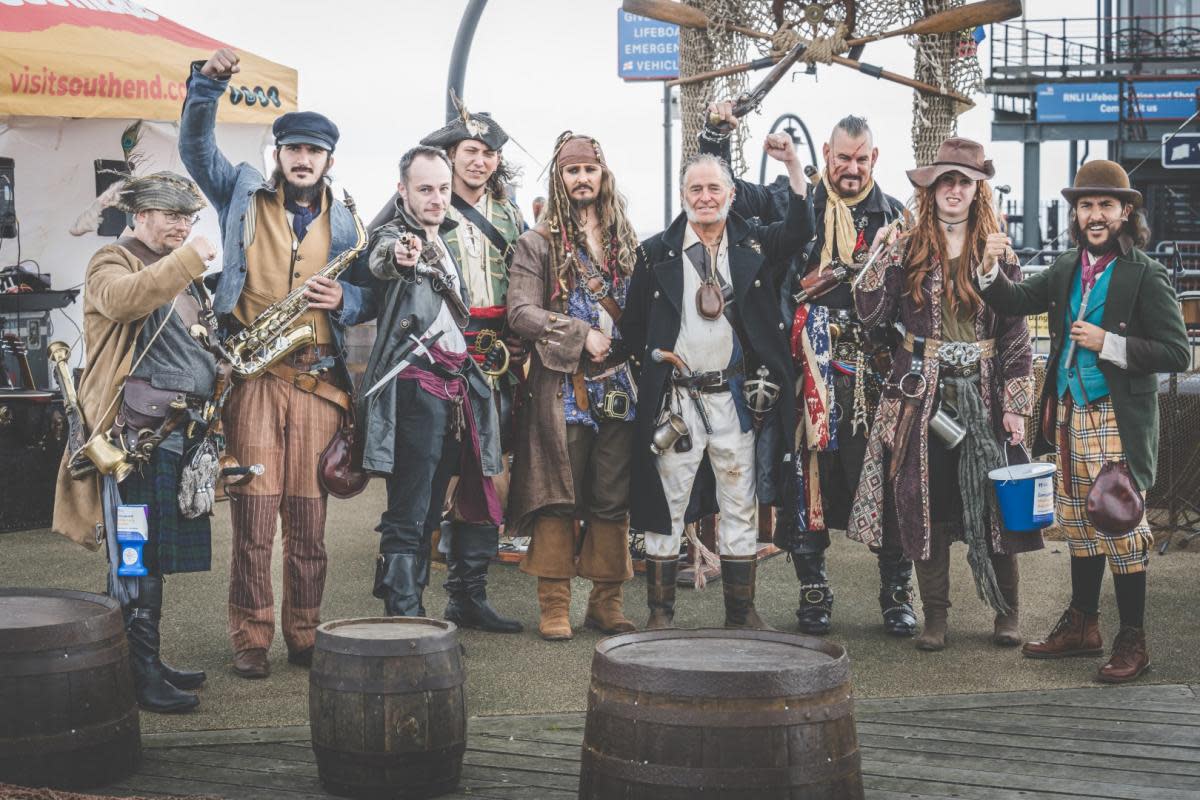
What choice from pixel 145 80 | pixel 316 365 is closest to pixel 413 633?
pixel 316 365

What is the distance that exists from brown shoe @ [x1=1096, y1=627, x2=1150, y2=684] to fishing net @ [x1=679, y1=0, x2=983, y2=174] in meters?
4.30

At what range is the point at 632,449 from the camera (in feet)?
19.2

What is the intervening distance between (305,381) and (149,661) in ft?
3.64

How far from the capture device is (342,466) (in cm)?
546

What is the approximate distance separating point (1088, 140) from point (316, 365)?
2368 cm

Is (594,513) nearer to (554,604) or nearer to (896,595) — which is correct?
(554,604)

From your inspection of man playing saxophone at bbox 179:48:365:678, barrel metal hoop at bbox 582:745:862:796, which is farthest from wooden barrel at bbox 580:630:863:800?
man playing saxophone at bbox 179:48:365:678

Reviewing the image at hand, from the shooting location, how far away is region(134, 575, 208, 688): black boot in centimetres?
491

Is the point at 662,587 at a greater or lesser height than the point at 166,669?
greater

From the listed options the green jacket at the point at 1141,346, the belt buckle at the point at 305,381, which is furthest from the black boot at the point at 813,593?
the belt buckle at the point at 305,381

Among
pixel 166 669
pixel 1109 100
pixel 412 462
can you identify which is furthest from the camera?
pixel 1109 100

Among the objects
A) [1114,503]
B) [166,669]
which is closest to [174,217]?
[166,669]

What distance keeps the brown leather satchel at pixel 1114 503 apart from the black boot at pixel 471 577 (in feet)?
7.54

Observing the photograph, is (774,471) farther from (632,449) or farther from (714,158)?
(714,158)
